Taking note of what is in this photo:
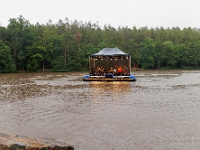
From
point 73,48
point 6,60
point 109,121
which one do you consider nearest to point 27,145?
point 109,121

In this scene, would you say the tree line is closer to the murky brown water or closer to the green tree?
the green tree

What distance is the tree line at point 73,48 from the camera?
3259 centimetres

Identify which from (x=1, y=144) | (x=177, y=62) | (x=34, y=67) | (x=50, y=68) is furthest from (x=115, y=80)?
(x=177, y=62)

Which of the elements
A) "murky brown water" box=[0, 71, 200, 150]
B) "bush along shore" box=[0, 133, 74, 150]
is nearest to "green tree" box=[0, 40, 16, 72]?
"murky brown water" box=[0, 71, 200, 150]

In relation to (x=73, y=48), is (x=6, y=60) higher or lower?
lower

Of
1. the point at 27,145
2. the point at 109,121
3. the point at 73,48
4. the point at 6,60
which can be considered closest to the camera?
the point at 27,145

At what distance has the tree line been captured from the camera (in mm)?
32594

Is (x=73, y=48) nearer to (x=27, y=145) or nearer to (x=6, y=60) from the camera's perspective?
(x=6, y=60)

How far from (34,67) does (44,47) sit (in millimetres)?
3637

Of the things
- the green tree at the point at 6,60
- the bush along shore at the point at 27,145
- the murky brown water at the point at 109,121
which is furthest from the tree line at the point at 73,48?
the bush along shore at the point at 27,145

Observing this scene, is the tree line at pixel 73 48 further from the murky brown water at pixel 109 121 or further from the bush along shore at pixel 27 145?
the bush along shore at pixel 27 145

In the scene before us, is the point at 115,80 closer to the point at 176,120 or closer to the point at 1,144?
the point at 176,120

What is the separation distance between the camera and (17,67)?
3347cm

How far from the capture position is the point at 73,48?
36688 mm
